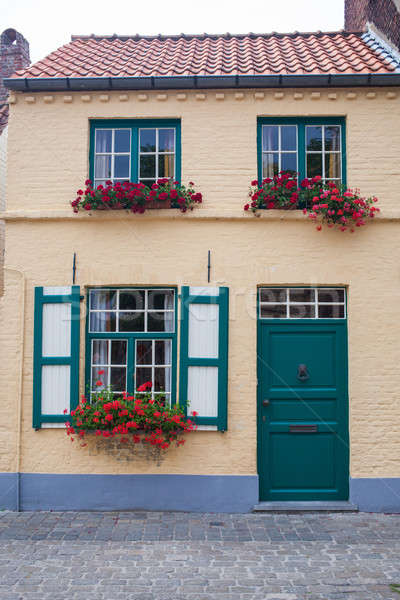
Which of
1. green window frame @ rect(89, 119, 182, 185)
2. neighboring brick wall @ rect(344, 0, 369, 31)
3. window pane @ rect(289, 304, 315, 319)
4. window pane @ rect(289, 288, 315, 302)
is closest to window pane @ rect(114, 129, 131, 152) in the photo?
green window frame @ rect(89, 119, 182, 185)

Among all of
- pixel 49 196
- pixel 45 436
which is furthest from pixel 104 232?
→ pixel 45 436

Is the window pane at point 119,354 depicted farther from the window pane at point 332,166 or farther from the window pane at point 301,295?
the window pane at point 332,166

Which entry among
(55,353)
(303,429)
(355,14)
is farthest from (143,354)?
(355,14)

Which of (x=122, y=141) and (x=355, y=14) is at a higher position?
(x=355, y=14)

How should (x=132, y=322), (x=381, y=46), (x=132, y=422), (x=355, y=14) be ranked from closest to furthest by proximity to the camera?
(x=132, y=422), (x=132, y=322), (x=381, y=46), (x=355, y=14)

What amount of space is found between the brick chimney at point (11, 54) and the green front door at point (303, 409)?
809cm

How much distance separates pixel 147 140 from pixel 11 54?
5697 millimetres

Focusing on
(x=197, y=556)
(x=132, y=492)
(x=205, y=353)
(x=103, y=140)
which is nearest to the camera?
(x=197, y=556)

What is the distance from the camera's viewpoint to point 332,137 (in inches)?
285

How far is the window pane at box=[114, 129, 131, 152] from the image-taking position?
289 inches

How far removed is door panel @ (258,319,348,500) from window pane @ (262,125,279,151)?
8.25 ft

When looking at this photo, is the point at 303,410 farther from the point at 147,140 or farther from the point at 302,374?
the point at 147,140

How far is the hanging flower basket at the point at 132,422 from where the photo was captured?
21.4 feet

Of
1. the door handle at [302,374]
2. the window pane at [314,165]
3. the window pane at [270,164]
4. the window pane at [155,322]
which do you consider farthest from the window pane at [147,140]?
the door handle at [302,374]
